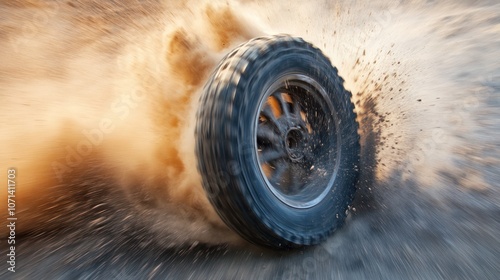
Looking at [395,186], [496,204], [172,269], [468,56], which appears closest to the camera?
[172,269]

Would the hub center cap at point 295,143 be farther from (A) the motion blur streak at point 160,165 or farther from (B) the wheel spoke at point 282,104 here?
(A) the motion blur streak at point 160,165

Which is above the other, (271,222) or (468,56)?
(468,56)

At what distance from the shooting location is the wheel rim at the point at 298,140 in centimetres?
216

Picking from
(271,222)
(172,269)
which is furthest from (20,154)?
(271,222)

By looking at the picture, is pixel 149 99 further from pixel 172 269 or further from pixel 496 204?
Answer: pixel 496 204

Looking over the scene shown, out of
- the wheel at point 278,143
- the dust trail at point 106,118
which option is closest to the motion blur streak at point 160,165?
the dust trail at point 106,118

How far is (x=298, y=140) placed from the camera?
232 cm

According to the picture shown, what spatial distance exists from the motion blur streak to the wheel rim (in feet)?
0.99

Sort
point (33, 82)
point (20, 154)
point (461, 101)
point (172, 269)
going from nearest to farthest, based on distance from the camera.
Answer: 1. point (172, 269)
2. point (20, 154)
3. point (33, 82)
4. point (461, 101)

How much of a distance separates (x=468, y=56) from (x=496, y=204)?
2209 mm

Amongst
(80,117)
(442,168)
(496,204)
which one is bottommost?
(496,204)

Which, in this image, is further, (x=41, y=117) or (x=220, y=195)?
(x=41, y=117)

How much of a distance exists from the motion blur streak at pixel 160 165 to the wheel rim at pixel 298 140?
30 cm

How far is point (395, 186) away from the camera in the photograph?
2723mm
